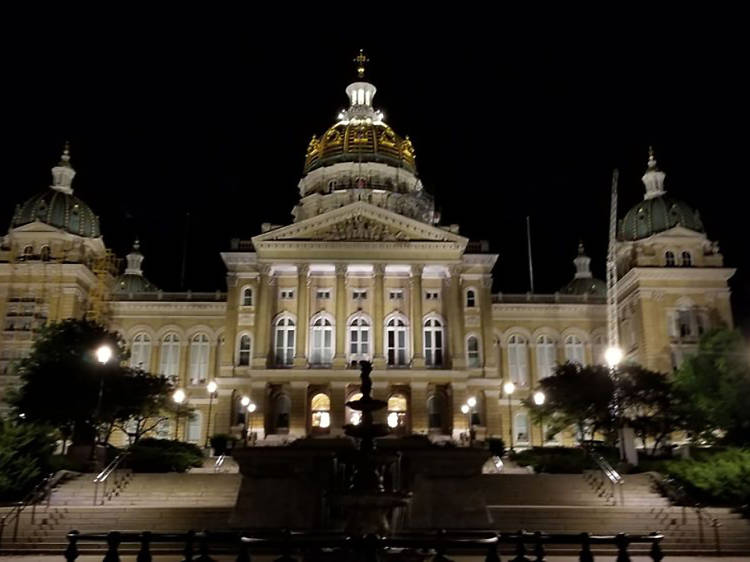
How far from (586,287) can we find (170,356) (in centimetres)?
3793

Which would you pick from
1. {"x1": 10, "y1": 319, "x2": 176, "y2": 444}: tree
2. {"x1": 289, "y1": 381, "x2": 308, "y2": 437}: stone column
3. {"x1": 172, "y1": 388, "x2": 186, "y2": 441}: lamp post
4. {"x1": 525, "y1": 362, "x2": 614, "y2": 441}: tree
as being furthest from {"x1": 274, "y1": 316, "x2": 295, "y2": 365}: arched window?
{"x1": 525, "y1": 362, "x2": 614, "y2": 441}: tree

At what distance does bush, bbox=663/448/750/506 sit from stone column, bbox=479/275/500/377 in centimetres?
2884

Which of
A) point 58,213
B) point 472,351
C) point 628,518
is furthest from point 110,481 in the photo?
point 58,213

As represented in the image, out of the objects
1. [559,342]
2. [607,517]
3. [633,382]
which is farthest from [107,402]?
[559,342]

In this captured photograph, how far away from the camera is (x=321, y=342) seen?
175 feet

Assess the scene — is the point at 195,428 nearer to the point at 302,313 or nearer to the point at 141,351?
the point at 141,351

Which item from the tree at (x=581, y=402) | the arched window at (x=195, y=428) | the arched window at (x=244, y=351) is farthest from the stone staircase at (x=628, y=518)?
the arched window at (x=195, y=428)

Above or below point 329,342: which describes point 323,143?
above

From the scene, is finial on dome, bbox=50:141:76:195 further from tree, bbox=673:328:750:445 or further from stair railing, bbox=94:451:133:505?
tree, bbox=673:328:750:445

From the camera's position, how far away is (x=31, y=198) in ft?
194

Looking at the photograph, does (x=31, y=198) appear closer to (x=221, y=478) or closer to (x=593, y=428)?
(x=221, y=478)

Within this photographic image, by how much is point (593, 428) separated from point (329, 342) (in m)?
20.8

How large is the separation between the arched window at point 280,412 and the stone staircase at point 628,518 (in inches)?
1108

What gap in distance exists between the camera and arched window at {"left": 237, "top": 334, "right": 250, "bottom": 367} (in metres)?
54.4
